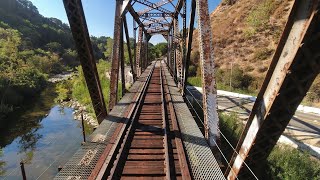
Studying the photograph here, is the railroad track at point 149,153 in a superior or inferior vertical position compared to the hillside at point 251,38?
inferior

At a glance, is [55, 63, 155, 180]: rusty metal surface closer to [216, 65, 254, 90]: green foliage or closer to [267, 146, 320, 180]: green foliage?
[267, 146, 320, 180]: green foliage

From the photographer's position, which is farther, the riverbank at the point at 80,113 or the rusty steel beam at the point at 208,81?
the riverbank at the point at 80,113

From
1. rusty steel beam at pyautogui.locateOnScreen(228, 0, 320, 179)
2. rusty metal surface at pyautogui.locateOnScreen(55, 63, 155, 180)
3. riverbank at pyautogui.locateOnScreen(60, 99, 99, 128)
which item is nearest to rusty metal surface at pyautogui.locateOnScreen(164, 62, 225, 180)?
rusty steel beam at pyautogui.locateOnScreen(228, 0, 320, 179)

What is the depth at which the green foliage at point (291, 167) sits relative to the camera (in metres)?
8.19

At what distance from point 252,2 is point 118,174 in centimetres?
6178

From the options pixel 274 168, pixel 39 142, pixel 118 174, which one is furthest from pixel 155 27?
pixel 118 174

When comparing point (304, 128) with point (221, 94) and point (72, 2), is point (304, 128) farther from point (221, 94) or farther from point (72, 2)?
point (72, 2)

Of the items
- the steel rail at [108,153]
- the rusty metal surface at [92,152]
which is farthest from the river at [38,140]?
the steel rail at [108,153]

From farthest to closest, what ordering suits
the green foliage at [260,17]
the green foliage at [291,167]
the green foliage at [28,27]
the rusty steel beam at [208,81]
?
the green foliage at [28,27], the green foliage at [260,17], the green foliage at [291,167], the rusty steel beam at [208,81]

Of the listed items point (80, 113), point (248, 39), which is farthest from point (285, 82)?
point (248, 39)

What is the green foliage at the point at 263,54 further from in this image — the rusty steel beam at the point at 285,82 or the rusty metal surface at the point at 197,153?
the rusty steel beam at the point at 285,82

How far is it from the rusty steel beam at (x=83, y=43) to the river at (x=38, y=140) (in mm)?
8065

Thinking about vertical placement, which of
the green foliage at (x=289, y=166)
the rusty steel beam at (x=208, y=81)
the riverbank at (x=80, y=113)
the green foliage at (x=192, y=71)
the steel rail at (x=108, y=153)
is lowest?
the riverbank at (x=80, y=113)

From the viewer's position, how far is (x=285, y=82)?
304 cm
